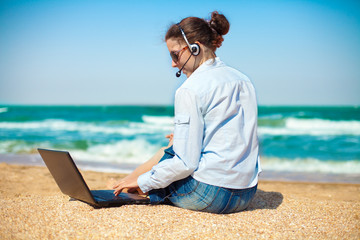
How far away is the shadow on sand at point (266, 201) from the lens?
327 cm

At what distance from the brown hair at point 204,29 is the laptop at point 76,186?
1.30 meters

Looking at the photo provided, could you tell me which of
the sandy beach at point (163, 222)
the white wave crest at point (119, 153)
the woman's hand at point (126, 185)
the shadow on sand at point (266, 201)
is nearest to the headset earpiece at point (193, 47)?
the woman's hand at point (126, 185)

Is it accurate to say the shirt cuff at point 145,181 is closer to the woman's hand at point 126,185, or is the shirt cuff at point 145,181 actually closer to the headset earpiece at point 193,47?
the woman's hand at point 126,185

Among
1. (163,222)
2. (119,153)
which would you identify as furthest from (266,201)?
(119,153)

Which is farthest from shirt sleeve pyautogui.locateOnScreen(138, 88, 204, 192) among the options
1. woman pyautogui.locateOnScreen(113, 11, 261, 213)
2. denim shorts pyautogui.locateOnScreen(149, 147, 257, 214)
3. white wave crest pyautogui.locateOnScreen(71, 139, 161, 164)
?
white wave crest pyautogui.locateOnScreen(71, 139, 161, 164)

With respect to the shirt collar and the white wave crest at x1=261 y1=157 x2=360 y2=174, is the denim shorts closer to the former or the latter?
the shirt collar

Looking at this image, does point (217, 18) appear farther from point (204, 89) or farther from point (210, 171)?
point (210, 171)

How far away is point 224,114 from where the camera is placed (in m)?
2.36

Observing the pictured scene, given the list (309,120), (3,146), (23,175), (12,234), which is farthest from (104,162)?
(309,120)

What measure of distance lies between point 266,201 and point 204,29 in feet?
6.70

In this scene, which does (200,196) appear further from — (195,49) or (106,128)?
(106,128)

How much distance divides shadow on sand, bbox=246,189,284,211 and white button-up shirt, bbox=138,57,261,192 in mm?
821

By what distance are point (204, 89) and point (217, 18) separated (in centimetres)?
64

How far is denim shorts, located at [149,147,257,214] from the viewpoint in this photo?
8.16 ft
